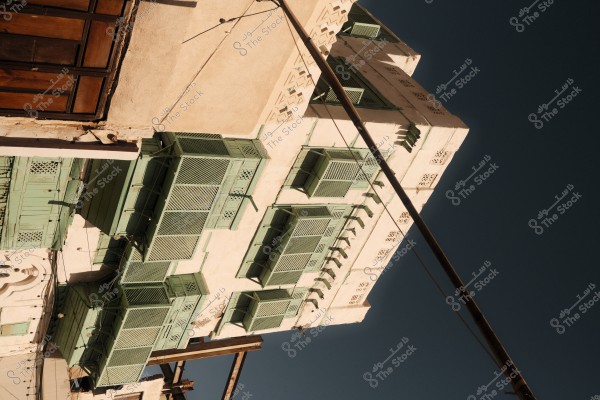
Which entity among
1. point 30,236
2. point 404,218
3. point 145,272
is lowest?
point 404,218

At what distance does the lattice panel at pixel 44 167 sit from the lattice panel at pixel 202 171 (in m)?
2.26

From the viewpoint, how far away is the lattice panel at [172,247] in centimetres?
1277

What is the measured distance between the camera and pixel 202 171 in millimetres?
11836

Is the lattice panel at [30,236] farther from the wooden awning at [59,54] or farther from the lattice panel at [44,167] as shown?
the wooden awning at [59,54]

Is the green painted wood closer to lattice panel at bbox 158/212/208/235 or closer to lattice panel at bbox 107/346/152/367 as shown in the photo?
lattice panel at bbox 158/212/208/235

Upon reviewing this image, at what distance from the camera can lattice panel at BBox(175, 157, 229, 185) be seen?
11.6 metres

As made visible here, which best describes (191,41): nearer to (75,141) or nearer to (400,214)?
(75,141)

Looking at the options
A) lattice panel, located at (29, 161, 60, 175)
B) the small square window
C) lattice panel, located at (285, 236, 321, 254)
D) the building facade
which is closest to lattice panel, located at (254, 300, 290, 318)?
the building facade

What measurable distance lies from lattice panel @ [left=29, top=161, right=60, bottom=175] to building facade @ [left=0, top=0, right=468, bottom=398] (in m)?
0.03

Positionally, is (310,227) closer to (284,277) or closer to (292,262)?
(292,262)

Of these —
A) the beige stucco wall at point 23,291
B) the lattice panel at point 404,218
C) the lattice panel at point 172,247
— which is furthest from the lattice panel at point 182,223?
the lattice panel at point 404,218

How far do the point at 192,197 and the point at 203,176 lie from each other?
1.88 feet

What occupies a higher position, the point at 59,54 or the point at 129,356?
the point at 129,356

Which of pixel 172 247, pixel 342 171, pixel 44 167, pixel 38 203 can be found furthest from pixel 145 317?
pixel 342 171
